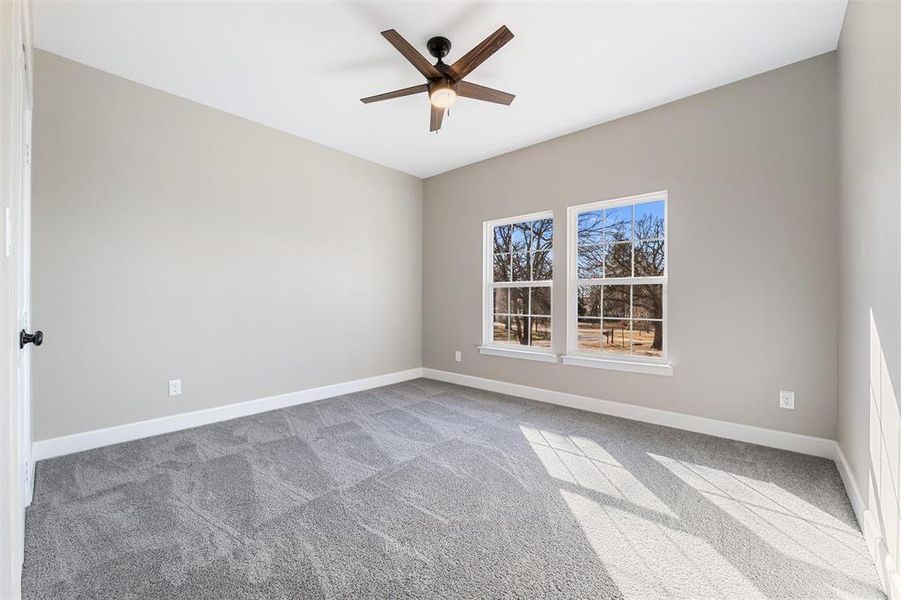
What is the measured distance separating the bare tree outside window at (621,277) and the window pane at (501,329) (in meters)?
0.87

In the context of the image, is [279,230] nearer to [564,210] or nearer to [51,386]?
[51,386]

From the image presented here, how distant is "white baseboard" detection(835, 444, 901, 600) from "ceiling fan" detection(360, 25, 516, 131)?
2772 millimetres

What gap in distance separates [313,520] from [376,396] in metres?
2.30

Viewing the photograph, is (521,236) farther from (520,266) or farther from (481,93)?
(481,93)

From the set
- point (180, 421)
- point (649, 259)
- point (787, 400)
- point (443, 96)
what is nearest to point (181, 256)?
point (180, 421)

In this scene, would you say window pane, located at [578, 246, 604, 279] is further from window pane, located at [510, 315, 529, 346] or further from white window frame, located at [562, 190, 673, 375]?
window pane, located at [510, 315, 529, 346]

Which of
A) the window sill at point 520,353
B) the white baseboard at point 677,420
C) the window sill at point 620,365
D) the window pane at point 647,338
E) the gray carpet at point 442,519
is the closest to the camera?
the gray carpet at point 442,519

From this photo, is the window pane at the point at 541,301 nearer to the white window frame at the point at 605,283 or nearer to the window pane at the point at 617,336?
the white window frame at the point at 605,283

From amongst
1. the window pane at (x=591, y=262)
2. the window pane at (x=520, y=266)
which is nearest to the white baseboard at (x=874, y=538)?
the window pane at (x=591, y=262)

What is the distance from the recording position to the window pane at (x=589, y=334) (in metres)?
3.76

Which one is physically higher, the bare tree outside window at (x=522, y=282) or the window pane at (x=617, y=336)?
the bare tree outside window at (x=522, y=282)

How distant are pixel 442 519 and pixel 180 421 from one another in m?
2.44

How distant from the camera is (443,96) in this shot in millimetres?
2541

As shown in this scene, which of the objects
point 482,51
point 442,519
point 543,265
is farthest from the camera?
point 543,265
